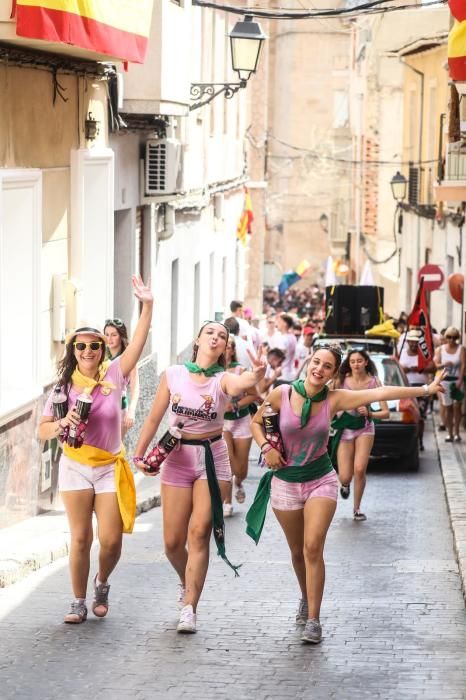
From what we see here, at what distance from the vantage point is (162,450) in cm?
841

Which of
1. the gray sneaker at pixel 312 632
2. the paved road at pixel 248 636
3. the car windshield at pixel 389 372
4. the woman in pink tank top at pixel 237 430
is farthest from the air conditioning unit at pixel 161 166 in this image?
the gray sneaker at pixel 312 632

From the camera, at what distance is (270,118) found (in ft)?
230

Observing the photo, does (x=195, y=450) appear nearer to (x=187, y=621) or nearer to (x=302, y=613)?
(x=187, y=621)

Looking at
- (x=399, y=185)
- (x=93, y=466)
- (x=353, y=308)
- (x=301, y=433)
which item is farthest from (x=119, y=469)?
(x=399, y=185)

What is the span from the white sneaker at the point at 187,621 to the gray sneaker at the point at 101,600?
56 centimetres

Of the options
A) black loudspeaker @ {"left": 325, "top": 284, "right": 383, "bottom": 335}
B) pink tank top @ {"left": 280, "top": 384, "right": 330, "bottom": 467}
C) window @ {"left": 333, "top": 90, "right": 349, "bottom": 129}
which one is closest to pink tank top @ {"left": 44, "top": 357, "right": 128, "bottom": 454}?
pink tank top @ {"left": 280, "top": 384, "right": 330, "bottom": 467}

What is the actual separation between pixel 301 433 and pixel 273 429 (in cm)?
16

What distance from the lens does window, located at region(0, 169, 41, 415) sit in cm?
1202

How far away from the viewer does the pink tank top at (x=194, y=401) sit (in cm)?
853

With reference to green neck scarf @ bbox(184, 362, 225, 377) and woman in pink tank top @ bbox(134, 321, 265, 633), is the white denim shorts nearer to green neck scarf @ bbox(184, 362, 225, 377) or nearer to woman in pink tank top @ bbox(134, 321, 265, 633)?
woman in pink tank top @ bbox(134, 321, 265, 633)

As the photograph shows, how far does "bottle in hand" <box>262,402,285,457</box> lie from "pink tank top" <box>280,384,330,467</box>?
0.04 metres

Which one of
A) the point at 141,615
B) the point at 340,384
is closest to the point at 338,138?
the point at 340,384

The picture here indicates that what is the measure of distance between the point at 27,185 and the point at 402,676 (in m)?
6.00

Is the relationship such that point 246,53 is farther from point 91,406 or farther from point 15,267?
point 91,406
